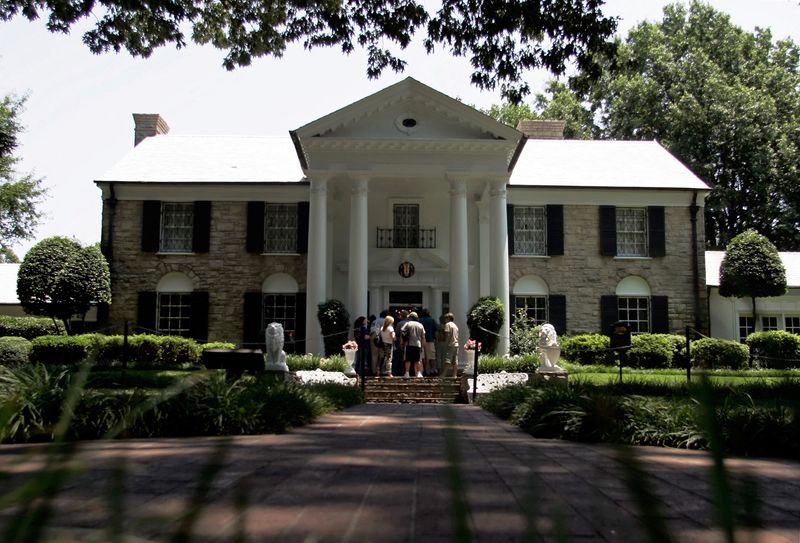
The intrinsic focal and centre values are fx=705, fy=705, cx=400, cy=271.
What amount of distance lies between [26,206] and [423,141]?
25.2 meters

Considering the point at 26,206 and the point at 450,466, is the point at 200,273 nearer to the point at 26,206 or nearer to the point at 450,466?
the point at 26,206

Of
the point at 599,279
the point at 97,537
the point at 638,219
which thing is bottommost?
the point at 97,537

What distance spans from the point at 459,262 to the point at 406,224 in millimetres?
4224

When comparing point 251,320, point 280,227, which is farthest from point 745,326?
point 251,320

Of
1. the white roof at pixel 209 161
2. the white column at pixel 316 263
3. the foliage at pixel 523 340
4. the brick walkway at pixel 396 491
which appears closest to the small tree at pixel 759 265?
the foliage at pixel 523 340

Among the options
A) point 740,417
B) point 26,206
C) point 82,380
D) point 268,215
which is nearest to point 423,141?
point 268,215

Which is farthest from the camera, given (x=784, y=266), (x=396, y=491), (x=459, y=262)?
(x=784, y=266)

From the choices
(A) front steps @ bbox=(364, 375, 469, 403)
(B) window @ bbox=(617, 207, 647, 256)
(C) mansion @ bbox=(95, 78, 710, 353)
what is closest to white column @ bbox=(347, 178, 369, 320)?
(C) mansion @ bbox=(95, 78, 710, 353)

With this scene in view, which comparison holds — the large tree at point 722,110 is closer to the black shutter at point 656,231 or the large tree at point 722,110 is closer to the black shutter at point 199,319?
the black shutter at point 656,231

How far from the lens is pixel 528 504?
1.95ft

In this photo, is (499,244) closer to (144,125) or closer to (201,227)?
(201,227)

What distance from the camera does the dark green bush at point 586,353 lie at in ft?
70.8

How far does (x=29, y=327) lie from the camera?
22.8 m

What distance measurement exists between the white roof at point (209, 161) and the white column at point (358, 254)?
3.92 metres
